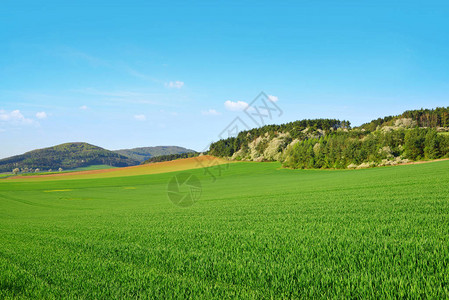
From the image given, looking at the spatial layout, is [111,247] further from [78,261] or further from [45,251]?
[45,251]

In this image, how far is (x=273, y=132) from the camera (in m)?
143

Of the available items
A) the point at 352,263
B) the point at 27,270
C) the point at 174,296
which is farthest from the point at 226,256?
the point at 27,270

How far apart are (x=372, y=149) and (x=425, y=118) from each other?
3543 inches

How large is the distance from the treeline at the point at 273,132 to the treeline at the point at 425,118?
63.3 ft

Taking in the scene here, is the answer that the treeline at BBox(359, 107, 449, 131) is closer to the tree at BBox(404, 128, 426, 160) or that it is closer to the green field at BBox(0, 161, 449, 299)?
the tree at BBox(404, 128, 426, 160)

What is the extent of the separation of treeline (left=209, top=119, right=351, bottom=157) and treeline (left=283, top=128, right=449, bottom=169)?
48942 millimetres

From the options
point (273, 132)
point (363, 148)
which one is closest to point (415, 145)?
point (363, 148)

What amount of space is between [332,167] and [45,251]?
243 ft

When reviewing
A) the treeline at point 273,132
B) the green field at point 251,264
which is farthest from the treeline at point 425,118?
the green field at point 251,264

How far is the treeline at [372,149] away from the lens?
5889 centimetres

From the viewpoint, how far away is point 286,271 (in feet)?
12.9

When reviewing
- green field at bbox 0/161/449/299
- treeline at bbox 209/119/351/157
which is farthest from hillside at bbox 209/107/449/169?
green field at bbox 0/161/449/299

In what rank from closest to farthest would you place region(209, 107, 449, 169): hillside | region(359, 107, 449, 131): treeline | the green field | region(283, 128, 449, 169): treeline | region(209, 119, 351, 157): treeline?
1. the green field
2. region(283, 128, 449, 169): treeline
3. region(209, 107, 449, 169): hillside
4. region(359, 107, 449, 131): treeline
5. region(209, 119, 351, 157): treeline

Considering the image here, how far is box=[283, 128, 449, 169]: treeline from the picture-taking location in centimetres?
5889
